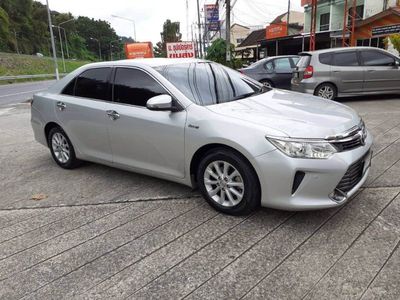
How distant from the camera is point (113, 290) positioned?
8.67ft

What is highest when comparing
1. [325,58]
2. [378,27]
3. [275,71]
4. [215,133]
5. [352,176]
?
[378,27]

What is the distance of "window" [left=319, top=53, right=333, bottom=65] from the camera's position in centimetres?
973

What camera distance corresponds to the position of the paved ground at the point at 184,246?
2.61 m

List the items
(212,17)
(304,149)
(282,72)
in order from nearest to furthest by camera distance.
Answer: (304,149) < (282,72) < (212,17)

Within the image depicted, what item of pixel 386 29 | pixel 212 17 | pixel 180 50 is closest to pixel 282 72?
pixel 180 50

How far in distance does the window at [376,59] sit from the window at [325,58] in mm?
855

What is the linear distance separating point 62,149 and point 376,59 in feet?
27.5

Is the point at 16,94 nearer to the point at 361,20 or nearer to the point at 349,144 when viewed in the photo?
the point at 361,20

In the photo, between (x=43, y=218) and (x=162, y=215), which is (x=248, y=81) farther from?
(x=43, y=218)

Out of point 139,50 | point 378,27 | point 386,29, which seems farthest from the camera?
point 378,27

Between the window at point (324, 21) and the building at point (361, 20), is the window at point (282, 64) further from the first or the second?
the window at point (324, 21)

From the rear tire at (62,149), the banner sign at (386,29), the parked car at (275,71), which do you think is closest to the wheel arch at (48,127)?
the rear tire at (62,149)

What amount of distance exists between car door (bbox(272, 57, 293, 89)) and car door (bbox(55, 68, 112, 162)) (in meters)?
8.18

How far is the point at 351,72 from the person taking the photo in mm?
9648
